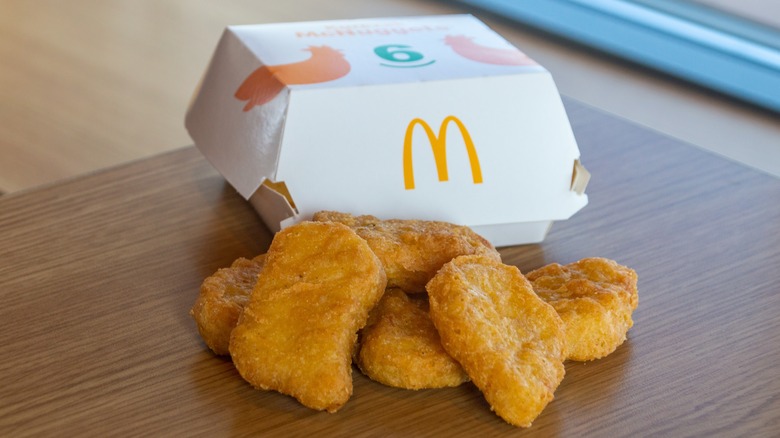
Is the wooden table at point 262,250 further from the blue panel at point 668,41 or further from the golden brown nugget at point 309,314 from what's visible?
the blue panel at point 668,41

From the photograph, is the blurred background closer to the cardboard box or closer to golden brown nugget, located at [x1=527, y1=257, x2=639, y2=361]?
the cardboard box

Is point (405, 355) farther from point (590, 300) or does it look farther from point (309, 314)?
point (590, 300)

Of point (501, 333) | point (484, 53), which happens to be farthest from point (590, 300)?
point (484, 53)

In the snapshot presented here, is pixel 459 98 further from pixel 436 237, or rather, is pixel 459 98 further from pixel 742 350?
pixel 742 350

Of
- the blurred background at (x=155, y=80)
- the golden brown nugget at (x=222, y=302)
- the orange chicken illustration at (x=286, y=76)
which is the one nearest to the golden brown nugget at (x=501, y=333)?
the golden brown nugget at (x=222, y=302)

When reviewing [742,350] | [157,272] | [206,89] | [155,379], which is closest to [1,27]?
[206,89]

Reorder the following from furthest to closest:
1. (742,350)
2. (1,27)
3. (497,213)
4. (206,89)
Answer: (1,27)
(206,89)
(497,213)
(742,350)

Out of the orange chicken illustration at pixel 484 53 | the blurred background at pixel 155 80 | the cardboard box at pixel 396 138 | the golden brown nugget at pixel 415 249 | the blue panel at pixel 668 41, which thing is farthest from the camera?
the blue panel at pixel 668 41

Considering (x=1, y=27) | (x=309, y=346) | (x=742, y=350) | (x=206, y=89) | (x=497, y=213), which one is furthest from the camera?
(x=1, y=27)
